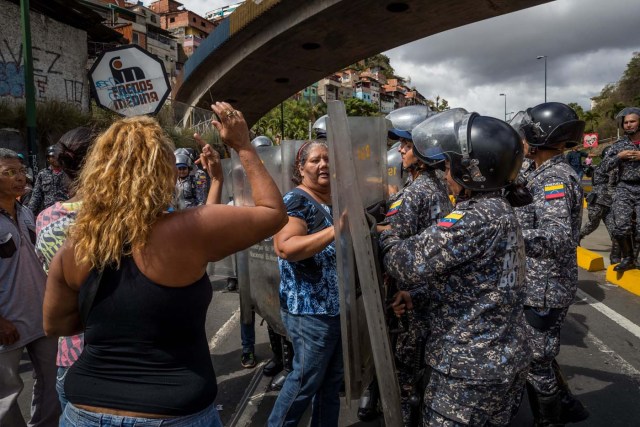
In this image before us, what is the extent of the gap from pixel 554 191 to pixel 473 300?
130cm

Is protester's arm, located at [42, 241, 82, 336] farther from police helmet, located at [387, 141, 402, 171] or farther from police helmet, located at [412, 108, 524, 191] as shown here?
police helmet, located at [387, 141, 402, 171]

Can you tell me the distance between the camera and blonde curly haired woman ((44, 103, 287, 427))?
1.39 meters

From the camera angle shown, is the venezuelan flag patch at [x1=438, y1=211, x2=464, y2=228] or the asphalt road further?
the asphalt road

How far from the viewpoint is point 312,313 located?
100 inches

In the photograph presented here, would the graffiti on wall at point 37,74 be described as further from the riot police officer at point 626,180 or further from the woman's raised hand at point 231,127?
the woman's raised hand at point 231,127

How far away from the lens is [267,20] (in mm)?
12422

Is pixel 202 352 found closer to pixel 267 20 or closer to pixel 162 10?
pixel 267 20

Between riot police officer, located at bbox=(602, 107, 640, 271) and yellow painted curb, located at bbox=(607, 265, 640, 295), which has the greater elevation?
riot police officer, located at bbox=(602, 107, 640, 271)

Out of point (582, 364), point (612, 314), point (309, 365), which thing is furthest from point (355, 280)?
point (612, 314)

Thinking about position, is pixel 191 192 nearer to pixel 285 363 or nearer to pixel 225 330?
pixel 225 330

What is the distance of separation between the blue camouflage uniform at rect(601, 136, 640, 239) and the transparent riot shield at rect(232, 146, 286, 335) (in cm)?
496

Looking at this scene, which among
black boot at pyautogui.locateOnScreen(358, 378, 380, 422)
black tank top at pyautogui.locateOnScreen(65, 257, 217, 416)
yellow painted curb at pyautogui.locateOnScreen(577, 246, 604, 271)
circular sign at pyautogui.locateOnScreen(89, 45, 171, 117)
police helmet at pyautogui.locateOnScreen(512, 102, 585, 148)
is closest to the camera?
black tank top at pyautogui.locateOnScreen(65, 257, 217, 416)

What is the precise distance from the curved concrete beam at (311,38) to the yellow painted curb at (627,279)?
6.10 m

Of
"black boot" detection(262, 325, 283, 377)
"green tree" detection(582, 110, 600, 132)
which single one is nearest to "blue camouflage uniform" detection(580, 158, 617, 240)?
"black boot" detection(262, 325, 283, 377)
